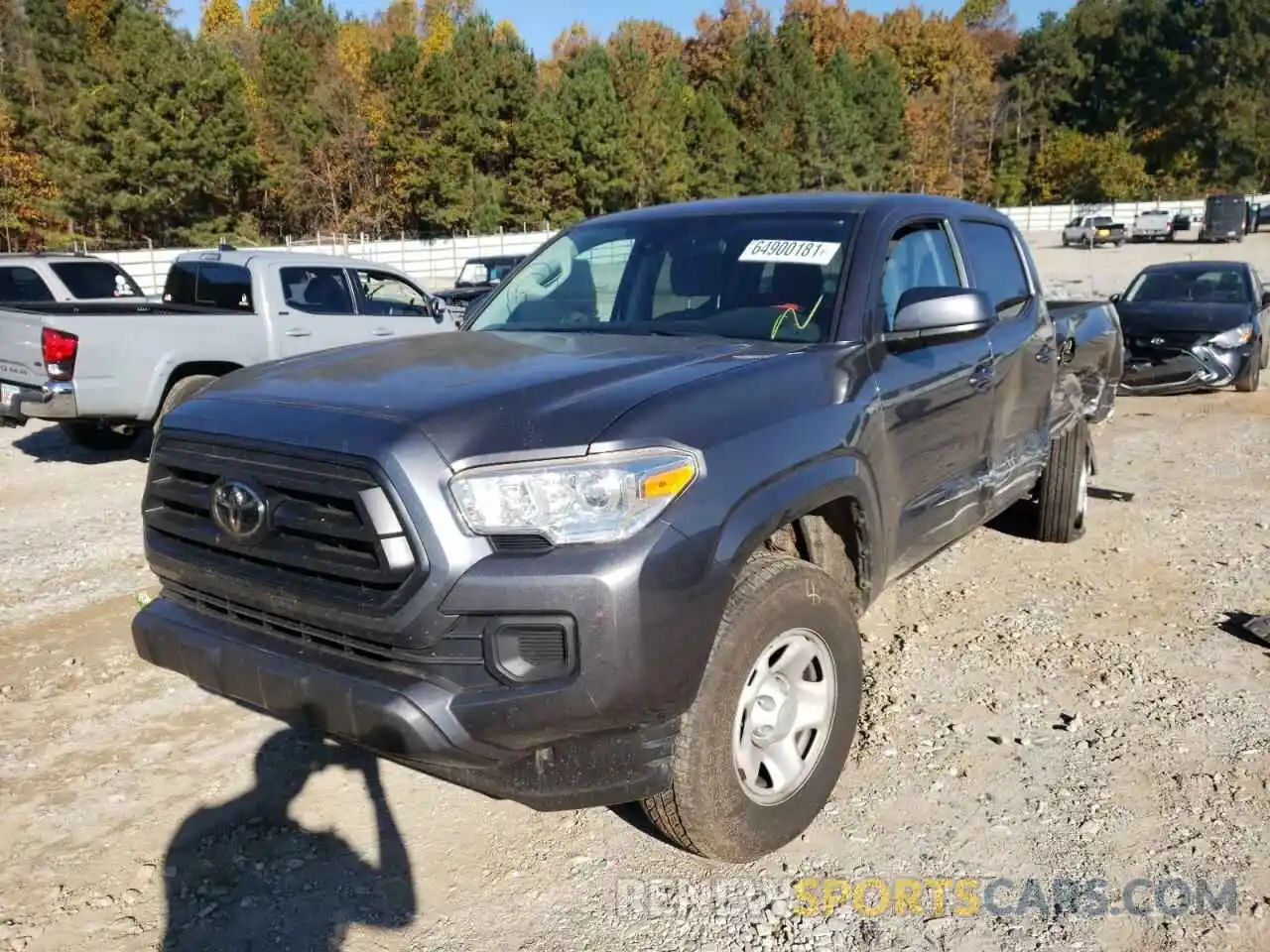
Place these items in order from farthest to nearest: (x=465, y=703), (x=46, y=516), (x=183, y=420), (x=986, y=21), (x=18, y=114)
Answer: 1. (x=986, y=21)
2. (x=18, y=114)
3. (x=46, y=516)
4. (x=183, y=420)
5. (x=465, y=703)

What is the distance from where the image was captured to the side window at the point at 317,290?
9383mm

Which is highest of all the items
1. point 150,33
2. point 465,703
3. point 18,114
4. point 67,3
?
point 67,3

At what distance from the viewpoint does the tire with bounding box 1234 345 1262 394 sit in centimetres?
1125

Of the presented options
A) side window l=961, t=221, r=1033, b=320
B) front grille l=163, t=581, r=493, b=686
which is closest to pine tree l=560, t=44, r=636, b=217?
side window l=961, t=221, r=1033, b=320

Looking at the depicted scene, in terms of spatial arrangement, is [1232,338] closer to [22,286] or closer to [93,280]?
[93,280]

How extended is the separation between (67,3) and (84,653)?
61129 mm

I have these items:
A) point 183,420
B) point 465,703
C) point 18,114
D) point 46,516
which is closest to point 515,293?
point 183,420

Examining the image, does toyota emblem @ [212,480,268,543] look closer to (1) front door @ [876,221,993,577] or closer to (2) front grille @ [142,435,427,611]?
(2) front grille @ [142,435,427,611]

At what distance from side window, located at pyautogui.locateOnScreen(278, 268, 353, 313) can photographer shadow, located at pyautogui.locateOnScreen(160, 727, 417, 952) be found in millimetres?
6794

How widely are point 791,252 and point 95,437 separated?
25.6 ft

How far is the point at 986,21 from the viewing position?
105312mm

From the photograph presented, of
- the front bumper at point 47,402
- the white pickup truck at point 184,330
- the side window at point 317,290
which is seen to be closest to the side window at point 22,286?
the white pickup truck at point 184,330

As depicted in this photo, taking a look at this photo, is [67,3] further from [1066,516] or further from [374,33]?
[1066,516]

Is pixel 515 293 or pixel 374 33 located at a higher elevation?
pixel 374 33
